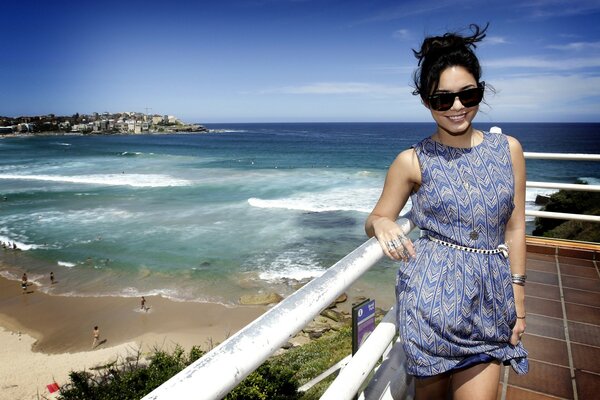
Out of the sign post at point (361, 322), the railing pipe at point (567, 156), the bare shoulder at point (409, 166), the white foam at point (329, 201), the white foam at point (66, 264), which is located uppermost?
the bare shoulder at point (409, 166)

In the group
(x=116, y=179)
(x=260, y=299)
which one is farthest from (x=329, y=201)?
(x=116, y=179)

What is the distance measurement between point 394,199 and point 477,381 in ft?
2.20

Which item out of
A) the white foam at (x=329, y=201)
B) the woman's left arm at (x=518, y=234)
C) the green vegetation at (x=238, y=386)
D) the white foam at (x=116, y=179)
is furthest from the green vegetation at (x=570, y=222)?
the white foam at (x=116, y=179)

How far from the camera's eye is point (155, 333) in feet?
43.0

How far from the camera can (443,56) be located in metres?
1.46

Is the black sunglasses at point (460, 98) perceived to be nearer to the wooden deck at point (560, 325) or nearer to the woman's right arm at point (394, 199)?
the woman's right arm at point (394, 199)

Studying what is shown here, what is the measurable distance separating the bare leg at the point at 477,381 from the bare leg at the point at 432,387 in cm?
5

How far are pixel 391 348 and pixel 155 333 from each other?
12827 millimetres

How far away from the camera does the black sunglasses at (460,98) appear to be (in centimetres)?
147

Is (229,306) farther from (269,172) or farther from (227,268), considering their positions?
(269,172)

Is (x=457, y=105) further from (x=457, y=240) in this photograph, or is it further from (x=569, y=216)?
(x=569, y=216)

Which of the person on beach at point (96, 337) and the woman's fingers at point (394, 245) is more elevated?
the woman's fingers at point (394, 245)

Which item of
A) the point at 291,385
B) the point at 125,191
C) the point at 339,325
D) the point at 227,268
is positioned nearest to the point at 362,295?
the point at 339,325

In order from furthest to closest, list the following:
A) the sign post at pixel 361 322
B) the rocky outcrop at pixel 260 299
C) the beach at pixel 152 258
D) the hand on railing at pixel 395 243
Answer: the rocky outcrop at pixel 260 299 < the beach at pixel 152 258 < the sign post at pixel 361 322 < the hand on railing at pixel 395 243
